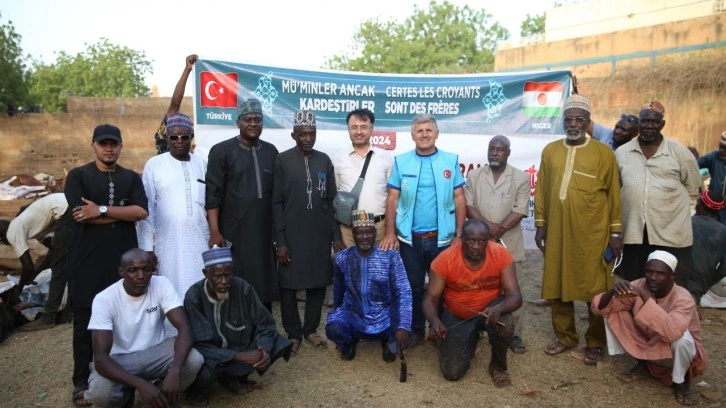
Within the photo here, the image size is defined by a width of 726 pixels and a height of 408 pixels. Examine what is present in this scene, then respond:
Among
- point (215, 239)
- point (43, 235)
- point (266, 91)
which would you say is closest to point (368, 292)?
point (215, 239)

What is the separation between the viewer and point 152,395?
129 inches

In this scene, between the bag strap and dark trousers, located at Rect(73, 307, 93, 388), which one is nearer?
dark trousers, located at Rect(73, 307, 93, 388)

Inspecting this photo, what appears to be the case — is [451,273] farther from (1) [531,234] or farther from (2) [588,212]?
(1) [531,234]

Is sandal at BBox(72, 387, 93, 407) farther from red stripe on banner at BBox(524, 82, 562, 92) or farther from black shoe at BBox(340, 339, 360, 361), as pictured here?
red stripe on banner at BBox(524, 82, 562, 92)

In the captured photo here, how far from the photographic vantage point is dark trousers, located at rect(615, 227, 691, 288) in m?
4.53

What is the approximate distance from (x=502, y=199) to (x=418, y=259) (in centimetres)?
88

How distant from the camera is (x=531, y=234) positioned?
671cm

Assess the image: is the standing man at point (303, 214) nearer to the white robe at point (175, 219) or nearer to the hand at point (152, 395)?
the white robe at point (175, 219)

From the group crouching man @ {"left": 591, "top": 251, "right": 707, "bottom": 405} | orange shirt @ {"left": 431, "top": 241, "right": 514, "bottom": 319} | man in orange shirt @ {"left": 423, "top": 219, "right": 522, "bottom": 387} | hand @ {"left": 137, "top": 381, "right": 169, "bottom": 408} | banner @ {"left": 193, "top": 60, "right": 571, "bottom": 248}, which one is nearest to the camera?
hand @ {"left": 137, "top": 381, "right": 169, "bottom": 408}

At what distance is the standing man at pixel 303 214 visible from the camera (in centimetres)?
450

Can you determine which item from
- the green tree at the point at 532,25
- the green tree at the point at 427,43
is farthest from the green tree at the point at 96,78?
the green tree at the point at 532,25

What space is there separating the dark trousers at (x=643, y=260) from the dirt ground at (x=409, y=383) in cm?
70

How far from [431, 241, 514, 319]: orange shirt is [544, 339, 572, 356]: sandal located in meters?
0.83

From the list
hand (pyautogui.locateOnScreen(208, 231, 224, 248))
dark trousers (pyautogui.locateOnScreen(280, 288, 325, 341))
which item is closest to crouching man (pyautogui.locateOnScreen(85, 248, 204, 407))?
hand (pyautogui.locateOnScreen(208, 231, 224, 248))
